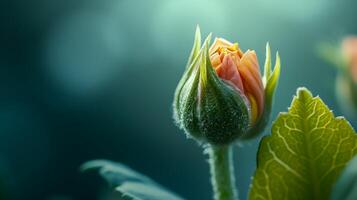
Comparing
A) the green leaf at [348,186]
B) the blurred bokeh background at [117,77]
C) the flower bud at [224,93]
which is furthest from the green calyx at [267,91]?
the blurred bokeh background at [117,77]

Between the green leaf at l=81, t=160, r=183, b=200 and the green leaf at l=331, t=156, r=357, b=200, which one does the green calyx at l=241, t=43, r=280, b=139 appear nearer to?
the green leaf at l=81, t=160, r=183, b=200

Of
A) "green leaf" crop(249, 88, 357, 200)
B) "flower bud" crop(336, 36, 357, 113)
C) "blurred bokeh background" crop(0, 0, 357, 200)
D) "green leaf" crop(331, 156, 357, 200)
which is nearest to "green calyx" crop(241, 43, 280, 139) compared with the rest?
"green leaf" crop(249, 88, 357, 200)

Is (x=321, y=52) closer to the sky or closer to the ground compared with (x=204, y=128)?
closer to the sky

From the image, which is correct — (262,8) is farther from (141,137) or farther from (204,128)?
(204,128)

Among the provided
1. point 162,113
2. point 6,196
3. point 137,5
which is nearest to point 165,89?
point 162,113

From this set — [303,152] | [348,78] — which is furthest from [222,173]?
[348,78]

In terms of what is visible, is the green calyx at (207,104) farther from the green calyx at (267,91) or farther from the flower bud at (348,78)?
the flower bud at (348,78)

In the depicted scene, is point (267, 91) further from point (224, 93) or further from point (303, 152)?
point (303, 152)
